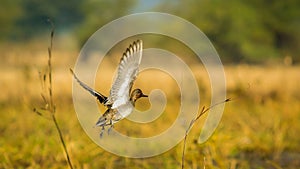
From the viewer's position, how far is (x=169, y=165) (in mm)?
4184

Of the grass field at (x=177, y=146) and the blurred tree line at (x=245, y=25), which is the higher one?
the blurred tree line at (x=245, y=25)

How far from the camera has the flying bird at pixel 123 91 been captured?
2062 mm

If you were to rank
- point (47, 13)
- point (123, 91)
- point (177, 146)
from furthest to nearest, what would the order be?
point (47, 13), point (177, 146), point (123, 91)

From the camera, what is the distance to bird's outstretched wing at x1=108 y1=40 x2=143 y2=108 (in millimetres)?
2061

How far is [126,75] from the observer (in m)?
2.10

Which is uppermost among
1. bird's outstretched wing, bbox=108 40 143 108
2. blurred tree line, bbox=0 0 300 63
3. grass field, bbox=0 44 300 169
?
blurred tree line, bbox=0 0 300 63

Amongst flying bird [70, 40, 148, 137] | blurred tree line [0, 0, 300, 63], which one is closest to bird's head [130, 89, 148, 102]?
flying bird [70, 40, 148, 137]

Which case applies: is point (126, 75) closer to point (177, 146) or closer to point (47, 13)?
point (177, 146)

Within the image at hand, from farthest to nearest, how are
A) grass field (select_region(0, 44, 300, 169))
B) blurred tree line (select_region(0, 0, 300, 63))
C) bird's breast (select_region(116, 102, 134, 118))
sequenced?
1. blurred tree line (select_region(0, 0, 300, 63))
2. grass field (select_region(0, 44, 300, 169))
3. bird's breast (select_region(116, 102, 134, 118))

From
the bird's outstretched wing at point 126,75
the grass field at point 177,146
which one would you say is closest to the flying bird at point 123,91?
the bird's outstretched wing at point 126,75


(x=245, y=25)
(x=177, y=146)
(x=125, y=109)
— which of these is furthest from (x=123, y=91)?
→ (x=245, y=25)

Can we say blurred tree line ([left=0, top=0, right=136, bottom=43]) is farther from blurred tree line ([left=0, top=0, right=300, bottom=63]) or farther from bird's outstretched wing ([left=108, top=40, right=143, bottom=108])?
bird's outstretched wing ([left=108, top=40, right=143, bottom=108])

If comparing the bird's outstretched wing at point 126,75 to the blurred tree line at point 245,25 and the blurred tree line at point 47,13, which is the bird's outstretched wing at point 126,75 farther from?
the blurred tree line at point 47,13

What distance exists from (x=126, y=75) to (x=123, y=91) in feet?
0.23
